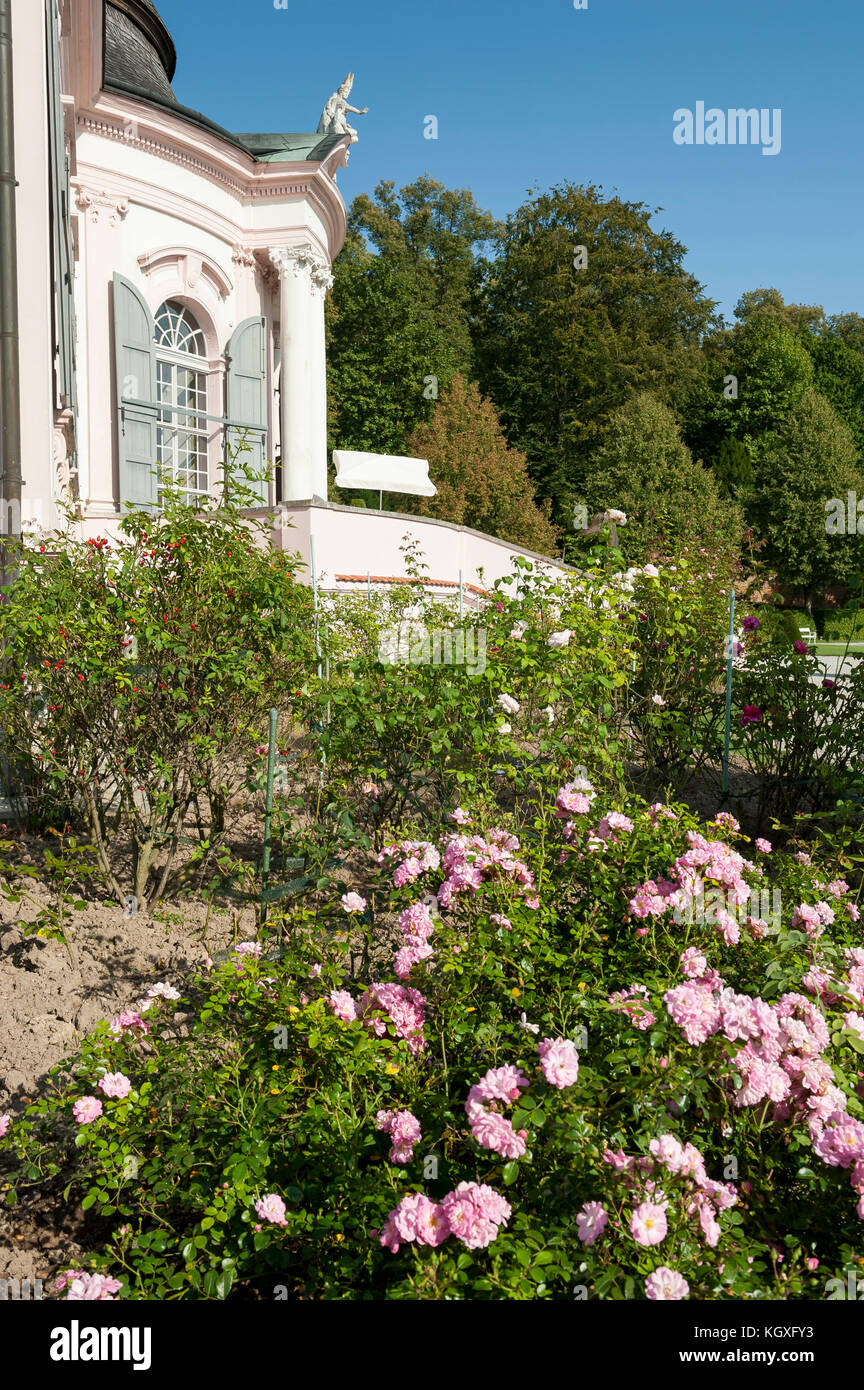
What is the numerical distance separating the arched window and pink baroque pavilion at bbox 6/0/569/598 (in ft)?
0.09

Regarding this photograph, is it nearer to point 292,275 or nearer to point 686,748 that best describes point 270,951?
point 686,748

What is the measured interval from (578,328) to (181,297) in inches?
1029

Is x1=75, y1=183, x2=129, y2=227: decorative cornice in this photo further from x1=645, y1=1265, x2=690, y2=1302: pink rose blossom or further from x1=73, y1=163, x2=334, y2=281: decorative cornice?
x1=645, y1=1265, x2=690, y2=1302: pink rose blossom

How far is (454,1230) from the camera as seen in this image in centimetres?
185

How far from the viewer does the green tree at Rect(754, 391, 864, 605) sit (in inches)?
1417

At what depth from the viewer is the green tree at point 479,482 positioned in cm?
2772

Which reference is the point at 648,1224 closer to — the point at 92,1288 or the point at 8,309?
the point at 92,1288

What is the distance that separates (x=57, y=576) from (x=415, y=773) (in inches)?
77.3

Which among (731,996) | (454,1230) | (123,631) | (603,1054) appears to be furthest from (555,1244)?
(123,631)

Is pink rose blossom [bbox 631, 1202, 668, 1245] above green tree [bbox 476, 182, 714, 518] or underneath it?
underneath

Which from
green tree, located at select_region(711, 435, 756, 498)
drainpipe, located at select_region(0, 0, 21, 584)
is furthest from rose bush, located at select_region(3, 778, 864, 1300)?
green tree, located at select_region(711, 435, 756, 498)

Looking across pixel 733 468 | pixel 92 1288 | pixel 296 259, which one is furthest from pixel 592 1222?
pixel 733 468

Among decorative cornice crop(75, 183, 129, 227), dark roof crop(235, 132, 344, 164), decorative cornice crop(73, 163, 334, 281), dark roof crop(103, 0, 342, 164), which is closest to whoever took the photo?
decorative cornice crop(75, 183, 129, 227)

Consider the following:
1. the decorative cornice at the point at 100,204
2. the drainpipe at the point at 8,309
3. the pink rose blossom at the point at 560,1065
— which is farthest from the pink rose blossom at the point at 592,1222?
the decorative cornice at the point at 100,204
